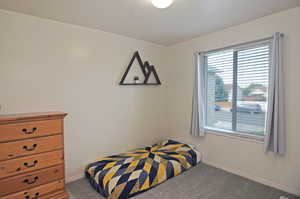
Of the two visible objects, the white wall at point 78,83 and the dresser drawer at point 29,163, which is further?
the white wall at point 78,83

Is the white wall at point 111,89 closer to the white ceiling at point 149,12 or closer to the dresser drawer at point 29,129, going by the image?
the white ceiling at point 149,12

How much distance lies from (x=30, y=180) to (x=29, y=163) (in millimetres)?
190

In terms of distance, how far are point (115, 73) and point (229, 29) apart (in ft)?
6.59

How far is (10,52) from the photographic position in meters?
2.04

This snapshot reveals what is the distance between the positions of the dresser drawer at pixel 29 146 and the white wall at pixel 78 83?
0.52 m

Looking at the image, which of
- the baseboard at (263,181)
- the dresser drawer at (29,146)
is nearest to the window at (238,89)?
the baseboard at (263,181)

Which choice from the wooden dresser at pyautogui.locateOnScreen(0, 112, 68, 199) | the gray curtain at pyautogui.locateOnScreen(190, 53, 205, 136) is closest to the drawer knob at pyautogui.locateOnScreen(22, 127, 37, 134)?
the wooden dresser at pyautogui.locateOnScreen(0, 112, 68, 199)

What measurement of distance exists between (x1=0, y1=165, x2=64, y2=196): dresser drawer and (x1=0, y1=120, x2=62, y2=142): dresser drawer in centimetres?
42

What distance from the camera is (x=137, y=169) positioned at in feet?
7.48

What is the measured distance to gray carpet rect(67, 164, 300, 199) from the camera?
6.81ft

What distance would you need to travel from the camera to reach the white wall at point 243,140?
2082 millimetres

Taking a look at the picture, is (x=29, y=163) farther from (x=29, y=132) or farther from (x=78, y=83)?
(x=78, y=83)

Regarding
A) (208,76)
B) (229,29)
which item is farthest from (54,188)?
(229,29)

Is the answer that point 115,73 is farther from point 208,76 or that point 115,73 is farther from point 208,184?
point 208,184
